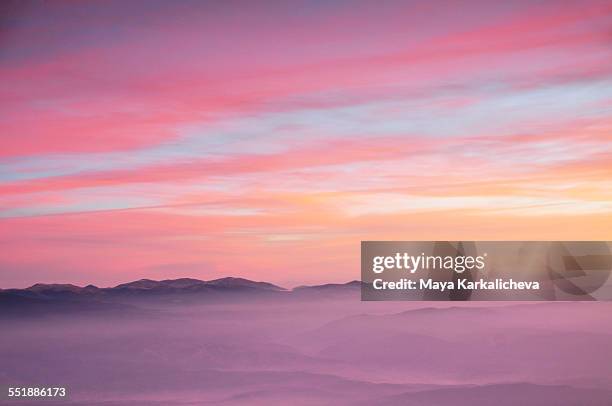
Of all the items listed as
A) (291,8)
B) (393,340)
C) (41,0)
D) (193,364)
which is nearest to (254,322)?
(193,364)

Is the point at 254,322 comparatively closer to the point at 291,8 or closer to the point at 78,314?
the point at 78,314

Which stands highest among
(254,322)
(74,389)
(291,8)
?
(291,8)

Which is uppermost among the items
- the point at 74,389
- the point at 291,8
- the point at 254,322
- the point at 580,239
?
the point at 291,8

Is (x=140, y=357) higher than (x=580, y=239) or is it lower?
lower

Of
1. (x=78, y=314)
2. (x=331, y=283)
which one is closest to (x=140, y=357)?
(x=78, y=314)

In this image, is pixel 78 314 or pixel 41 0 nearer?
pixel 41 0

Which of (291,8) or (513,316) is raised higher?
(291,8)

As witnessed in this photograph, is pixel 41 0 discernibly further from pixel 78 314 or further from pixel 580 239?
pixel 580 239

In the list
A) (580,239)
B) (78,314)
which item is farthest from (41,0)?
(580,239)
